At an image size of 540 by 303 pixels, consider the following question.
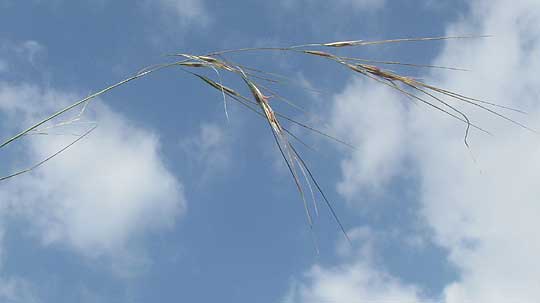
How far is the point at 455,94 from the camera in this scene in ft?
4.58

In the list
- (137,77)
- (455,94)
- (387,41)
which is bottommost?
(455,94)

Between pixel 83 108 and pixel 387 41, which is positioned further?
pixel 83 108

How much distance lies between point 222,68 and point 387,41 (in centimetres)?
45

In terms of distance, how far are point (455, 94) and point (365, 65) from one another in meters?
0.26

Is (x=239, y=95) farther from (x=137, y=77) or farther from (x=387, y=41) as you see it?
(x=387, y=41)

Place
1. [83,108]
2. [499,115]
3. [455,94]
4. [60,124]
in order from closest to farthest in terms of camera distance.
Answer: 1. [499,115]
2. [455,94]
3. [83,108]
4. [60,124]

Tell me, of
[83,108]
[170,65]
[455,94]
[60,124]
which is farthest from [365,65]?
[60,124]

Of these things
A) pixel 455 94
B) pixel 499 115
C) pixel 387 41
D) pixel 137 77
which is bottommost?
pixel 499 115

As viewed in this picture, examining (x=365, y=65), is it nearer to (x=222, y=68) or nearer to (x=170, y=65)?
(x=222, y=68)

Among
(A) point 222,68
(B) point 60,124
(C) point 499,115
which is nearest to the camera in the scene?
(C) point 499,115

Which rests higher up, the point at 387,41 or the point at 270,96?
the point at 387,41

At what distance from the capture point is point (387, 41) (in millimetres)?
1570

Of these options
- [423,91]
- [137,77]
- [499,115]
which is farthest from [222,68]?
[499,115]

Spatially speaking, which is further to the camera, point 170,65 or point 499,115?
point 170,65
